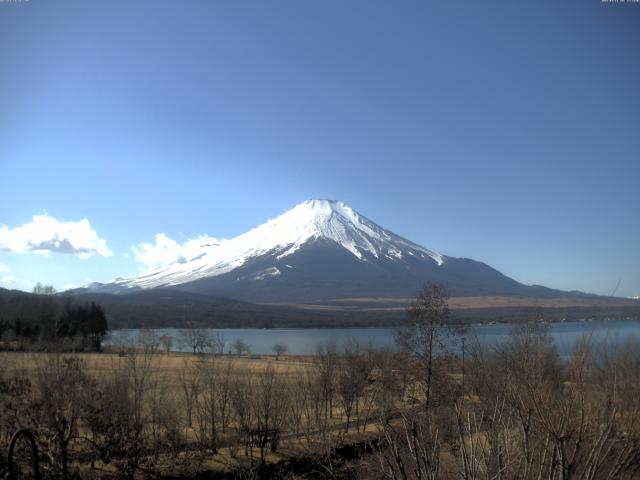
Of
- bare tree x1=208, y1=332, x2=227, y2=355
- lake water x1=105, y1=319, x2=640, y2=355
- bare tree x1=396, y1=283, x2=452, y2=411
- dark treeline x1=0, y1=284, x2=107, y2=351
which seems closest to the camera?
lake water x1=105, y1=319, x2=640, y2=355

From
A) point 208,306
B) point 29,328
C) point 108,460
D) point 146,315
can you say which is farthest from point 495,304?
point 108,460

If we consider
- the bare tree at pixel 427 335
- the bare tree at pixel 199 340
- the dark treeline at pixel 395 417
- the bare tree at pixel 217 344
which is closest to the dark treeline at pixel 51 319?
the bare tree at pixel 199 340

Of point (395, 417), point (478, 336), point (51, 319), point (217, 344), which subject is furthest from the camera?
point (51, 319)

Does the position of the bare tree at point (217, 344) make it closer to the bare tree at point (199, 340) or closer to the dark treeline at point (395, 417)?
the bare tree at point (199, 340)

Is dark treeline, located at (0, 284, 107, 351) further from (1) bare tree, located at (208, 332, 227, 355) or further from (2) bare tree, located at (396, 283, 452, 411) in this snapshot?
(2) bare tree, located at (396, 283, 452, 411)

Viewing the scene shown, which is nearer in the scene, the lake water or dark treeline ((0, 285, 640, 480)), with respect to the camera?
dark treeline ((0, 285, 640, 480))

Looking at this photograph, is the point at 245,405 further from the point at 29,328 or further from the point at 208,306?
the point at 208,306

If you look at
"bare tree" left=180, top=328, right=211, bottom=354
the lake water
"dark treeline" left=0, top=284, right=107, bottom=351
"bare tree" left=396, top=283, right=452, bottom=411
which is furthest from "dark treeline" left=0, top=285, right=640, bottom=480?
"dark treeline" left=0, top=284, right=107, bottom=351

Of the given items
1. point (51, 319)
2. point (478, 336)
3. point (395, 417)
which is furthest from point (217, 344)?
point (395, 417)

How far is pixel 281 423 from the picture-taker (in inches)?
798

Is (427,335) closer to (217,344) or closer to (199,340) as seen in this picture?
(217,344)

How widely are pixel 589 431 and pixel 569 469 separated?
3.66 ft

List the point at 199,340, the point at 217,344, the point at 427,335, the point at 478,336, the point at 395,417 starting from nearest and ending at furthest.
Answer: the point at 395,417 < the point at 427,335 < the point at 478,336 < the point at 217,344 < the point at 199,340

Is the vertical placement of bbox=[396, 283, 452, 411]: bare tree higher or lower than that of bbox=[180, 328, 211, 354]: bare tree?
higher
